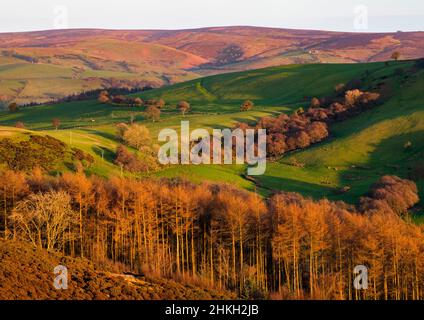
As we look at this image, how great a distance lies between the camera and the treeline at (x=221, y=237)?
55219 millimetres

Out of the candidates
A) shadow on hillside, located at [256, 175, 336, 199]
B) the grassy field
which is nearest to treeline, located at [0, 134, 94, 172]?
the grassy field

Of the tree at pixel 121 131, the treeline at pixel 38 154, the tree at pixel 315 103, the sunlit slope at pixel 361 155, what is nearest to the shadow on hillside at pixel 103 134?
the tree at pixel 121 131

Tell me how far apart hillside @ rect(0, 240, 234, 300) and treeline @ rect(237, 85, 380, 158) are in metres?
85.3

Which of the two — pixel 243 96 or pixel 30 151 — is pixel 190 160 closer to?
pixel 30 151

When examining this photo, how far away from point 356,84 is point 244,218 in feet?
386

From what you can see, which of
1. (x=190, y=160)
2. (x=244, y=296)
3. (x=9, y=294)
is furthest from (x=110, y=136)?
(x=9, y=294)

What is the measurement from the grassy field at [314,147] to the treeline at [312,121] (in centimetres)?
354

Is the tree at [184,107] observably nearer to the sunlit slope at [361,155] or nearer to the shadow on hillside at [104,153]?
the sunlit slope at [361,155]

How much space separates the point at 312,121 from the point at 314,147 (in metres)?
19.7

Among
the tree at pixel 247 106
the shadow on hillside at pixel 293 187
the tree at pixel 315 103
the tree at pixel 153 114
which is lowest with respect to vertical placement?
the shadow on hillside at pixel 293 187

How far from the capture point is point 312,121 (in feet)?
488

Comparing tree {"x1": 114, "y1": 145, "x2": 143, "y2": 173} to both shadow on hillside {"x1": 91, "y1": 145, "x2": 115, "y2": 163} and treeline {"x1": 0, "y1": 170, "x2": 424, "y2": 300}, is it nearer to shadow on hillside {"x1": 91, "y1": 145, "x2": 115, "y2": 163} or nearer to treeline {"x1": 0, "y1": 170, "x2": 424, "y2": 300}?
shadow on hillside {"x1": 91, "y1": 145, "x2": 115, "y2": 163}

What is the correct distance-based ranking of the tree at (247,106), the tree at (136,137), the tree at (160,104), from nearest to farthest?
the tree at (136,137) → the tree at (247,106) → the tree at (160,104)
